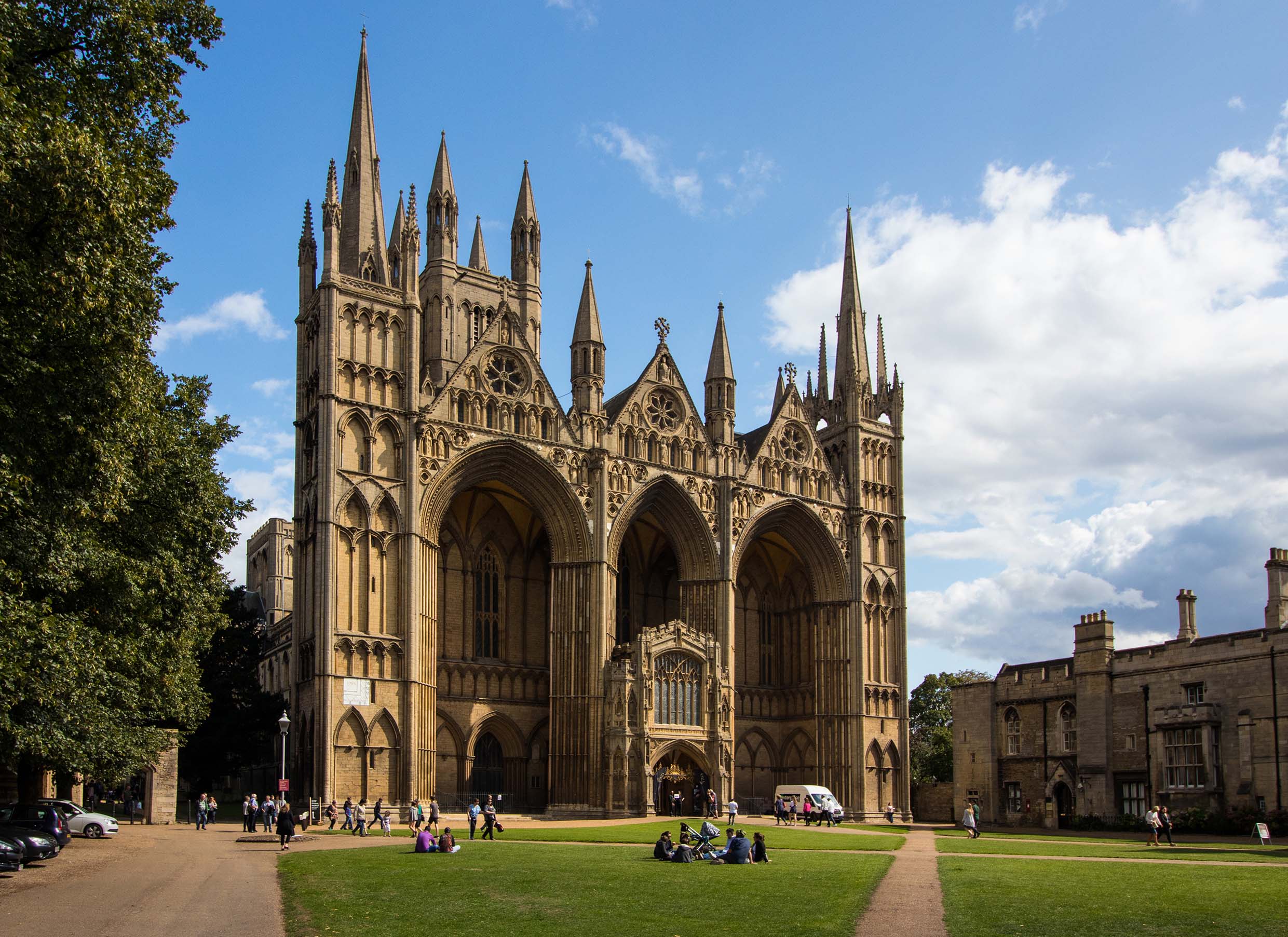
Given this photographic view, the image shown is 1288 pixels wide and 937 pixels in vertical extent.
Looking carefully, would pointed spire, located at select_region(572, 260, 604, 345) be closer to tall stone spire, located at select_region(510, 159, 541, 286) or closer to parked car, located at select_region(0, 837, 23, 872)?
tall stone spire, located at select_region(510, 159, 541, 286)

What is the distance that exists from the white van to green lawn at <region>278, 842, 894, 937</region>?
25.9 meters

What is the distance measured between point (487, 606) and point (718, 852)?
1291 inches

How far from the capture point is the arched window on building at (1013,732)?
59.3 metres

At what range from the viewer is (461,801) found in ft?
191

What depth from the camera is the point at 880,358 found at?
73312 mm

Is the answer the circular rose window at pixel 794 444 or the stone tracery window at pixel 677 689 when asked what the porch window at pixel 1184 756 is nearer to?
the stone tracery window at pixel 677 689

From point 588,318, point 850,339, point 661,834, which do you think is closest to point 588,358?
point 588,318

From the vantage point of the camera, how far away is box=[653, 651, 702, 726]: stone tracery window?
58.7 m

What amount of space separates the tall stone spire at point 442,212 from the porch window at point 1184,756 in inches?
1523

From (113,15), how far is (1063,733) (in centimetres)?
4804

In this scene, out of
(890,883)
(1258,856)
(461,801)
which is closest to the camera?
(890,883)

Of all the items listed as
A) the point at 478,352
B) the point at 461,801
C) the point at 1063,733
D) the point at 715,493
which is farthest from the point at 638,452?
the point at 1063,733

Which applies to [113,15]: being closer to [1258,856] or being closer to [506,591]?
[1258,856]

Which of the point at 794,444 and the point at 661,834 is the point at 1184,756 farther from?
the point at 794,444
